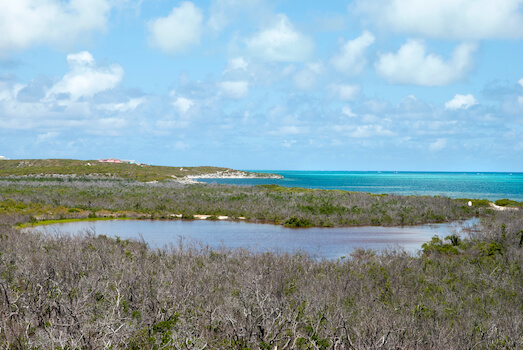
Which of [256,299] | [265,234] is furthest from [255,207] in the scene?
[256,299]

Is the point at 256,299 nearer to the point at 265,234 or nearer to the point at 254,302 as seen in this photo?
the point at 254,302

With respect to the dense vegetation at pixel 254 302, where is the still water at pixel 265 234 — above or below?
below

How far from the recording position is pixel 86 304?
11422mm

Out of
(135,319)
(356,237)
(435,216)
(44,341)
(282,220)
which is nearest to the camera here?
(44,341)

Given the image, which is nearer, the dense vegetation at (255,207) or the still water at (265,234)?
the still water at (265,234)

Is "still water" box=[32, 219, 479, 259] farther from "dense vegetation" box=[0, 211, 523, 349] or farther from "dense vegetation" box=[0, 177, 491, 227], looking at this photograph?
"dense vegetation" box=[0, 211, 523, 349]

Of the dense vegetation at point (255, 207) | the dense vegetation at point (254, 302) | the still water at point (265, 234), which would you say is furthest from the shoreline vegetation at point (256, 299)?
the dense vegetation at point (255, 207)

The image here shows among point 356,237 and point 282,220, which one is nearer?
point 356,237

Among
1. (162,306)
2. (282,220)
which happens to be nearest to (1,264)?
(162,306)

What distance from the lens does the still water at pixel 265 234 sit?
28781 mm

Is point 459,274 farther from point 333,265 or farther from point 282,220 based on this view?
point 282,220

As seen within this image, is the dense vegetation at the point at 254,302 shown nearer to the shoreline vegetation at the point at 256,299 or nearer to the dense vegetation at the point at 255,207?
the shoreline vegetation at the point at 256,299

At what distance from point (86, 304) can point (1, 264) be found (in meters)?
6.68

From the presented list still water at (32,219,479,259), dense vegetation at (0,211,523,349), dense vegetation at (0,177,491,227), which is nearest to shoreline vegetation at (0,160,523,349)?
dense vegetation at (0,211,523,349)
